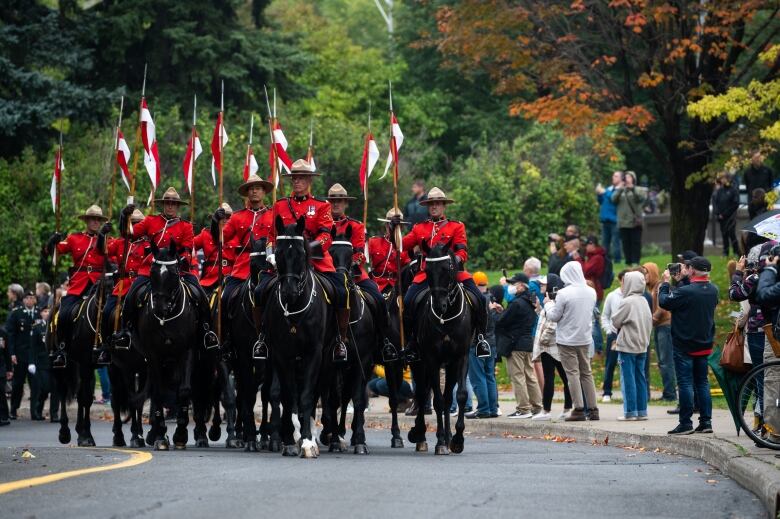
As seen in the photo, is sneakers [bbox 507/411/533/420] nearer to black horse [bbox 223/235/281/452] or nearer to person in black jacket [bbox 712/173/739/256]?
black horse [bbox 223/235/281/452]

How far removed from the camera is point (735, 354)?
16578mm

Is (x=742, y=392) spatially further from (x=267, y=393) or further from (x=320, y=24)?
(x=320, y=24)

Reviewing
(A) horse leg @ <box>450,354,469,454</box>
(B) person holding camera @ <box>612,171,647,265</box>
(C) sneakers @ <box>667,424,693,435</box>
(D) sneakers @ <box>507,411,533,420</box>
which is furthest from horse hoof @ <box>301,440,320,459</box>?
(B) person holding camera @ <box>612,171,647,265</box>

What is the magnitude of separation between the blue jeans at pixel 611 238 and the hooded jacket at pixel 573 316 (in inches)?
640

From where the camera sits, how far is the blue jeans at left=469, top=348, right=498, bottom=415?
930 inches

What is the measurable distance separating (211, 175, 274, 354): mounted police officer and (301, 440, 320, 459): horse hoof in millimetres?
3187

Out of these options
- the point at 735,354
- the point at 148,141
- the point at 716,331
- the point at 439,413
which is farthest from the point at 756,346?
the point at 716,331

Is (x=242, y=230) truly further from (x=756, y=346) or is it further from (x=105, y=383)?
(x=105, y=383)

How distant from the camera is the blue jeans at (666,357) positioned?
2409cm

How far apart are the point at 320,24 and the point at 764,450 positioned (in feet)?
183

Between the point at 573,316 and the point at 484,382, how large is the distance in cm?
234

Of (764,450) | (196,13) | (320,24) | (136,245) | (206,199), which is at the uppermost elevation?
(320,24)

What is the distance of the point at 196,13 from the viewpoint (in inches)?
1736

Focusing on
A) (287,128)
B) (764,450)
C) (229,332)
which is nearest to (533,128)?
(287,128)
